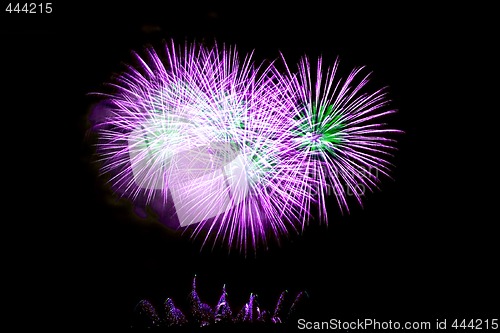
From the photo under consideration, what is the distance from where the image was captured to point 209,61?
4277 millimetres

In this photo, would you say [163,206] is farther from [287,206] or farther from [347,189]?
[347,189]

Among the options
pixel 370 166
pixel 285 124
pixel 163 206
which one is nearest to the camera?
pixel 285 124

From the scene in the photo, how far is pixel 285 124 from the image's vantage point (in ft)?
13.6

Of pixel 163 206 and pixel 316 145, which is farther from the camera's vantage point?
pixel 163 206

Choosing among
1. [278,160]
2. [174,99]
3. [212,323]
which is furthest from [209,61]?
[212,323]

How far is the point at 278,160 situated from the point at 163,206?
2087 millimetres

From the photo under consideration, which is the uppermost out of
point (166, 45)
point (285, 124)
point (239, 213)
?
point (166, 45)

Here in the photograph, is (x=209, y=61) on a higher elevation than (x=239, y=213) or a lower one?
higher

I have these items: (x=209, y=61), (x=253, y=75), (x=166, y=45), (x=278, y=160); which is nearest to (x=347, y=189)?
(x=278, y=160)

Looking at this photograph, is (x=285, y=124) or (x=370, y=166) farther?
(x=370, y=166)

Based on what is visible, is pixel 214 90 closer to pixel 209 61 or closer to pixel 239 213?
pixel 209 61

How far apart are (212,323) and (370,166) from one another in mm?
3247

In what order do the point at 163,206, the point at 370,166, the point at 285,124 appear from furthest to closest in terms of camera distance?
the point at 163,206, the point at 370,166, the point at 285,124

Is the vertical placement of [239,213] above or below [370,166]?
below
